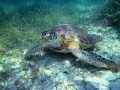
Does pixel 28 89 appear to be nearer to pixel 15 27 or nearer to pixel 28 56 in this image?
pixel 28 56

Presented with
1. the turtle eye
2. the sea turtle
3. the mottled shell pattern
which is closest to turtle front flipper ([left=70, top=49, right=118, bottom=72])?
the sea turtle

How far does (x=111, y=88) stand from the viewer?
9.13ft

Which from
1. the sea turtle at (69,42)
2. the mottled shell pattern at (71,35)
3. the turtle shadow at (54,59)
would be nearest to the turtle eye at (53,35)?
the sea turtle at (69,42)

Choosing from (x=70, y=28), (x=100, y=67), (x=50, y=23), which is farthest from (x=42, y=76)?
(x=50, y=23)

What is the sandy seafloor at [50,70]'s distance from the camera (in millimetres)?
2938

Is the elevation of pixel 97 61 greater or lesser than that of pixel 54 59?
greater

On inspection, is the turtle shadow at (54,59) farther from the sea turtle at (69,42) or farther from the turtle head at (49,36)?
the turtle head at (49,36)

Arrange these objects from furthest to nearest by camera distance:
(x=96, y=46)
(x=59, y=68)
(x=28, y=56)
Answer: (x=96, y=46)
(x=28, y=56)
(x=59, y=68)

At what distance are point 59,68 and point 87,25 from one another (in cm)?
461

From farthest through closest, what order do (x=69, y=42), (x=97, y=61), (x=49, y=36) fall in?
(x=69, y=42), (x=49, y=36), (x=97, y=61)

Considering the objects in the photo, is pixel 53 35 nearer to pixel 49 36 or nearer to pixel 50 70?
pixel 49 36

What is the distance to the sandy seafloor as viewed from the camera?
294 cm

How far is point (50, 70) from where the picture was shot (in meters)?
3.51

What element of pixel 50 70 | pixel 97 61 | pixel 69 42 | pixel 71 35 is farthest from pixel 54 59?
pixel 97 61
